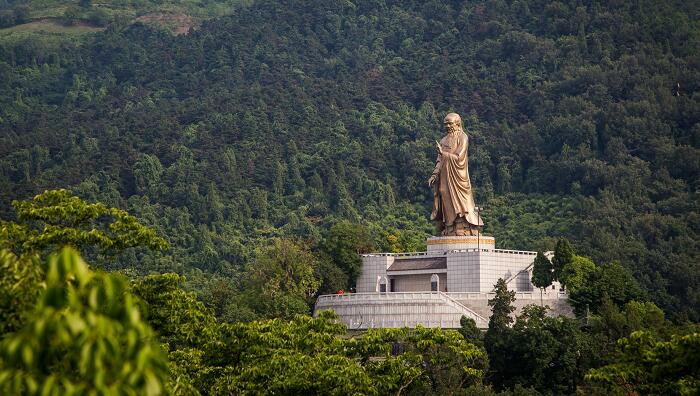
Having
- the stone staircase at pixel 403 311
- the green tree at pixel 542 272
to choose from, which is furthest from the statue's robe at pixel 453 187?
the stone staircase at pixel 403 311

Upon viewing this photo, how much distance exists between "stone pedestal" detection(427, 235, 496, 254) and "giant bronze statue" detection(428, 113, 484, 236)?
0.44m

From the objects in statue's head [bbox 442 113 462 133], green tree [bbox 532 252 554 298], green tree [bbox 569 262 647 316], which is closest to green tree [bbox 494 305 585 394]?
green tree [bbox 569 262 647 316]

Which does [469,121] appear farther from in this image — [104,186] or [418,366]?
[418,366]

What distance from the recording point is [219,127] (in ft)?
301

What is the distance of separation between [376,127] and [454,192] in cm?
3801

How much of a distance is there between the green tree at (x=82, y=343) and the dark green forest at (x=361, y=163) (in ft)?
41.5

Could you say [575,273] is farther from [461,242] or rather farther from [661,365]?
[661,365]

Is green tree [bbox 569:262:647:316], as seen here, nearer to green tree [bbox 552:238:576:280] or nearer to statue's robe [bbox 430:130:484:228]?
green tree [bbox 552:238:576:280]

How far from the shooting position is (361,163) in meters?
87.4

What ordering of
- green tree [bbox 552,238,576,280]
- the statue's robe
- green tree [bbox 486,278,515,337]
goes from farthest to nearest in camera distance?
1. the statue's robe
2. green tree [bbox 552,238,576,280]
3. green tree [bbox 486,278,515,337]

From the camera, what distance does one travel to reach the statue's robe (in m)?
55.4

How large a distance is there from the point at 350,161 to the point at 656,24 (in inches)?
985

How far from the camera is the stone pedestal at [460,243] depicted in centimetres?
5519

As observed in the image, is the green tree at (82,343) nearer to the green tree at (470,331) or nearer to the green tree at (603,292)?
the green tree at (470,331)
